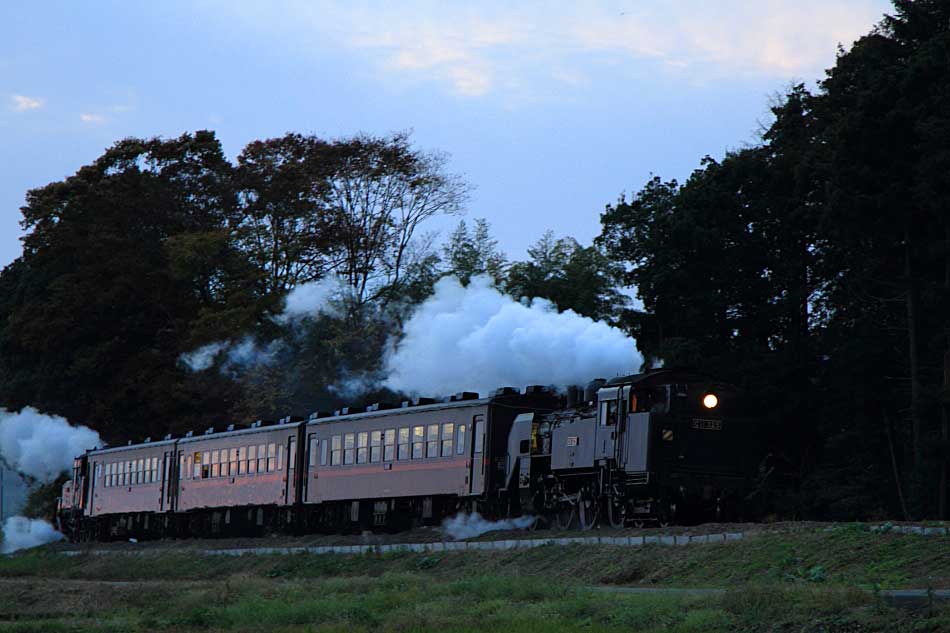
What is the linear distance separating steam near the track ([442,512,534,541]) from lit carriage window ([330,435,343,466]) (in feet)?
19.5

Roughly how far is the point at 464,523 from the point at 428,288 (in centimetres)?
2180

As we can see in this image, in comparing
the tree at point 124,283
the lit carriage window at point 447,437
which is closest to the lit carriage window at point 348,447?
the lit carriage window at point 447,437

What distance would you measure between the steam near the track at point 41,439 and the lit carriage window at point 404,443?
29.3 m

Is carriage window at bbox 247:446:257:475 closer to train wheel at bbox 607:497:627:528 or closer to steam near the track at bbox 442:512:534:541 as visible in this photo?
steam near the track at bbox 442:512:534:541

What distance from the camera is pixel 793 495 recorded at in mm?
42812

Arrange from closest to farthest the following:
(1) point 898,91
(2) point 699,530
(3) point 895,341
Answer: (2) point 699,530 < (1) point 898,91 < (3) point 895,341

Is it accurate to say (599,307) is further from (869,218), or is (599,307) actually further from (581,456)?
(581,456)

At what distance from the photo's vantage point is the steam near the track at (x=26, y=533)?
5794cm

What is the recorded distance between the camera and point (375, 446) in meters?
38.6

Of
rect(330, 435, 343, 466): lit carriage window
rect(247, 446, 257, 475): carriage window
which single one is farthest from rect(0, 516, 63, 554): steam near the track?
rect(330, 435, 343, 466): lit carriage window

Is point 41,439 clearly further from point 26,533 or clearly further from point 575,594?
point 575,594

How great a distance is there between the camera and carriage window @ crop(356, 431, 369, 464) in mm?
39000

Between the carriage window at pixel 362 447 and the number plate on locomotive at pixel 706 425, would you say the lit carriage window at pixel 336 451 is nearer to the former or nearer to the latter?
the carriage window at pixel 362 447

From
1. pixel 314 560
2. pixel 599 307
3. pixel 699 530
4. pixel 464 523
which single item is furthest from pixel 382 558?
pixel 599 307
